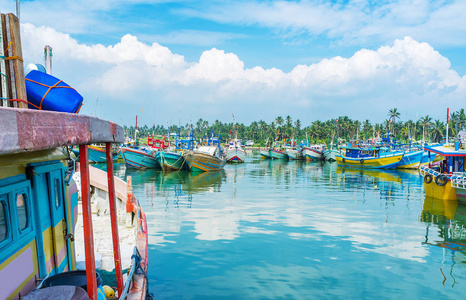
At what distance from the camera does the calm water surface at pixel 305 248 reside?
9641 mm

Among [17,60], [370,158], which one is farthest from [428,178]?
[370,158]

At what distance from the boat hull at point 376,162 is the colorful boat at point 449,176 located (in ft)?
78.6

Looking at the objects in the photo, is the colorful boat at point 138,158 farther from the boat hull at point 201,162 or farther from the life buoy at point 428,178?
the life buoy at point 428,178

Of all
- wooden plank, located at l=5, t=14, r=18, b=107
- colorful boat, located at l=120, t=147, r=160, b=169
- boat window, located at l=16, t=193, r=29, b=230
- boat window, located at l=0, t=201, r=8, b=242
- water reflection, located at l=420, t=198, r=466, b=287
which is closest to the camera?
wooden plank, located at l=5, t=14, r=18, b=107

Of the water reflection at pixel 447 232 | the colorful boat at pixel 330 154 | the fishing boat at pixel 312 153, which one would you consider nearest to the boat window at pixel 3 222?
the water reflection at pixel 447 232

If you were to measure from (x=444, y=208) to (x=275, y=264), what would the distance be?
1386 centimetres

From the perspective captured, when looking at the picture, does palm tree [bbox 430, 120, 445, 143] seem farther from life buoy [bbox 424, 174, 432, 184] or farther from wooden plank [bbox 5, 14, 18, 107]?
wooden plank [bbox 5, 14, 18, 107]

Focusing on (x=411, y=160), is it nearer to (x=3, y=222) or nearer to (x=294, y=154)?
(x=294, y=154)

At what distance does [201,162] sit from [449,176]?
2621cm

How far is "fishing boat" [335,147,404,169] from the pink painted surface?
156 ft

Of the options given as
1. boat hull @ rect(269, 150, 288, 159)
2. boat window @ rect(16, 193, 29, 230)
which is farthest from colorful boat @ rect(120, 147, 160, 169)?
boat window @ rect(16, 193, 29, 230)

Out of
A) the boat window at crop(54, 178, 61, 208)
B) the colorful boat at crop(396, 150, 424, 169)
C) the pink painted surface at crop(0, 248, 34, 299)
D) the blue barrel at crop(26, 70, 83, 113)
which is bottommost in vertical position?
the colorful boat at crop(396, 150, 424, 169)

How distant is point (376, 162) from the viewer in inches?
1889

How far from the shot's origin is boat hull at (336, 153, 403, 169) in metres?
46.3
